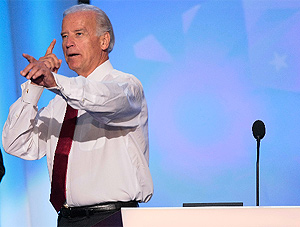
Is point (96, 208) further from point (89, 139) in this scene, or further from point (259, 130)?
point (259, 130)

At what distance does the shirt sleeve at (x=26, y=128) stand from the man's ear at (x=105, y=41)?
15.3 inches

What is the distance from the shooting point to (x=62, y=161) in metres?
2.09

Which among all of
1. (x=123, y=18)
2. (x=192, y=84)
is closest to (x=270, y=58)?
(x=192, y=84)

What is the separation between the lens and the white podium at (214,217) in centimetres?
95

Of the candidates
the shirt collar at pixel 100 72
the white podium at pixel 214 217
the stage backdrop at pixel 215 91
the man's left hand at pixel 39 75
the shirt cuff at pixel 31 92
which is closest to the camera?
the white podium at pixel 214 217

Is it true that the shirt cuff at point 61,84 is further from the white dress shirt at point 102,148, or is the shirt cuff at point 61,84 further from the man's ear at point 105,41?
the man's ear at point 105,41

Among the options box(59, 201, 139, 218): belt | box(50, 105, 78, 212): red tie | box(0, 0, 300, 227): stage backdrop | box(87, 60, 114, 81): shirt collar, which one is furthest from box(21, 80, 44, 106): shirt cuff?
box(0, 0, 300, 227): stage backdrop

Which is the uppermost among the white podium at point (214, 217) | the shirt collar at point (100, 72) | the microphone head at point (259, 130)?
the shirt collar at point (100, 72)

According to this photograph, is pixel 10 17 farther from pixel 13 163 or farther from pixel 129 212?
pixel 129 212

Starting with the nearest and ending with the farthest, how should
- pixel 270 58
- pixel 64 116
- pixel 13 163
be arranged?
pixel 64 116, pixel 270 58, pixel 13 163

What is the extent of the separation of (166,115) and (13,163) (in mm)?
1207

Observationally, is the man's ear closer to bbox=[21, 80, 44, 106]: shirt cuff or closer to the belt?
bbox=[21, 80, 44, 106]: shirt cuff

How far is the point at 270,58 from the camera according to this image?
377 centimetres

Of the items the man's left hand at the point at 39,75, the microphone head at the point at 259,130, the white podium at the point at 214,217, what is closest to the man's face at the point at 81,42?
the man's left hand at the point at 39,75
